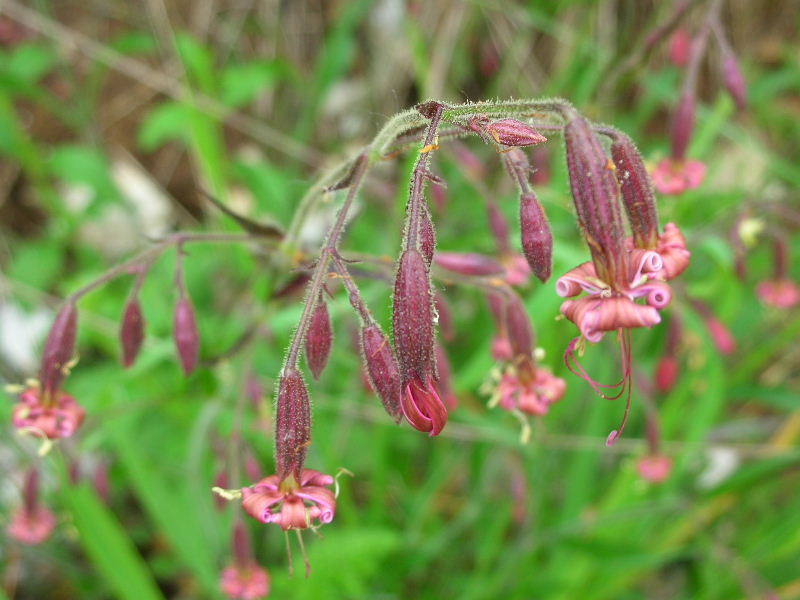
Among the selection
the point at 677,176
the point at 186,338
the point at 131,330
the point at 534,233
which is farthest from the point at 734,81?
the point at 131,330

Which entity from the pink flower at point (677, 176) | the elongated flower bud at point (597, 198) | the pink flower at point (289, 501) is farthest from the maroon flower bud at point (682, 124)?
the pink flower at point (289, 501)

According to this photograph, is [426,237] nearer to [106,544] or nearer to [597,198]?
[597,198]

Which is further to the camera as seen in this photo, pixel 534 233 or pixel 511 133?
pixel 534 233

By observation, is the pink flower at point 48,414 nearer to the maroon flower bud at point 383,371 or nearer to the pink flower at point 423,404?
the maroon flower bud at point 383,371

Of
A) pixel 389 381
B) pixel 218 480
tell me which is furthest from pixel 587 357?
pixel 389 381

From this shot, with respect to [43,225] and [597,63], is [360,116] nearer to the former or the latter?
[597,63]

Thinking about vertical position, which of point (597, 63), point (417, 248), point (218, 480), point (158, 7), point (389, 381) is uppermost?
point (158, 7)

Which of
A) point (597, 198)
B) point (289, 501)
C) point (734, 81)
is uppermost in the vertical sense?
point (734, 81)
